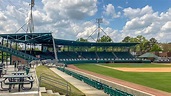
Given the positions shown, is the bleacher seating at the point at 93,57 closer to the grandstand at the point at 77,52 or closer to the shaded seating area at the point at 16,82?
the grandstand at the point at 77,52

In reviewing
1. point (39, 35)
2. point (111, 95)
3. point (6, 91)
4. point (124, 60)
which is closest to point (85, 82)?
point (111, 95)

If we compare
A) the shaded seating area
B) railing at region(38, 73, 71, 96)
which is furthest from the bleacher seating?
the shaded seating area

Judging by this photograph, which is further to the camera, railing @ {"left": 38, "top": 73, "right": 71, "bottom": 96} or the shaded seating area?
railing @ {"left": 38, "top": 73, "right": 71, "bottom": 96}

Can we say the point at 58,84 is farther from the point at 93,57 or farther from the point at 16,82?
the point at 93,57

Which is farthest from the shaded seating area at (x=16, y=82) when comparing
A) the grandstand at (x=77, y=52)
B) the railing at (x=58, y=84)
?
the grandstand at (x=77, y=52)

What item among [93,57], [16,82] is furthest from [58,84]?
[93,57]

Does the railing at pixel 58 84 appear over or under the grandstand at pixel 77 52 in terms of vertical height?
under

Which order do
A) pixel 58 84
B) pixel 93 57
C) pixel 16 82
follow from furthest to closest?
pixel 93 57 < pixel 58 84 < pixel 16 82

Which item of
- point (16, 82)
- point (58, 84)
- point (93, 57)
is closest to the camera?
point (16, 82)

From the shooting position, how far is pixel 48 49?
8494 cm

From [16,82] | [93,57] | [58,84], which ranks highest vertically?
[93,57]

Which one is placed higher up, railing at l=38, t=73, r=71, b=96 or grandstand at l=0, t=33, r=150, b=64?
grandstand at l=0, t=33, r=150, b=64

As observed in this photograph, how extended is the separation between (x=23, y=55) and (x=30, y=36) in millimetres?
5582

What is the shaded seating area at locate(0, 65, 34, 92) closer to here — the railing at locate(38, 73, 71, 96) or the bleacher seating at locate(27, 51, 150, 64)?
the railing at locate(38, 73, 71, 96)
